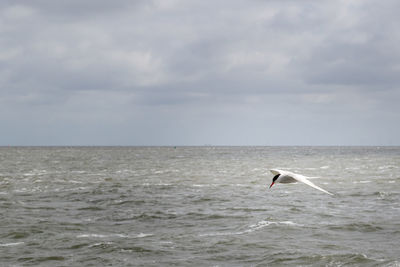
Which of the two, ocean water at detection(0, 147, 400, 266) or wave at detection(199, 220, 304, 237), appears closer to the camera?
ocean water at detection(0, 147, 400, 266)

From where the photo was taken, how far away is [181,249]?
49.9 ft

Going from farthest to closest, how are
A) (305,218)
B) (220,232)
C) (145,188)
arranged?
(145,188)
(305,218)
(220,232)

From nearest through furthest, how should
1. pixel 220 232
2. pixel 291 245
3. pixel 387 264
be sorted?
pixel 387 264
pixel 291 245
pixel 220 232

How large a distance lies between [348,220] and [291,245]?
5805mm

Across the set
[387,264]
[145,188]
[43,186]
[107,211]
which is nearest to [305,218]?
[387,264]

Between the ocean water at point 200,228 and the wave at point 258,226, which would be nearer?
Answer: the ocean water at point 200,228

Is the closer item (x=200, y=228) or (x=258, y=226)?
(x=200, y=228)

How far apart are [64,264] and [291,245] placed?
775cm

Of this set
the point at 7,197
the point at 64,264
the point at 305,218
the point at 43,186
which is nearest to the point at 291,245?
the point at 305,218

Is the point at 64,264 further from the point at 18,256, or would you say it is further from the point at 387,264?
the point at 387,264

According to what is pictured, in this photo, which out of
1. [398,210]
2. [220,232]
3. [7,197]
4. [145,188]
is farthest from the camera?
[145,188]

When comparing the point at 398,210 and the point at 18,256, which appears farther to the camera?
the point at 398,210

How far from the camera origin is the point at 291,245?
15695mm

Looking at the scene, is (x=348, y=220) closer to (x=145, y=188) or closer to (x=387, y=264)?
(x=387, y=264)
